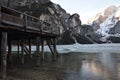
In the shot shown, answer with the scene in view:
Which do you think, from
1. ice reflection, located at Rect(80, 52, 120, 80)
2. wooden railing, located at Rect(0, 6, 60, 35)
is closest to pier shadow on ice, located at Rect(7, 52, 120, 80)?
ice reflection, located at Rect(80, 52, 120, 80)

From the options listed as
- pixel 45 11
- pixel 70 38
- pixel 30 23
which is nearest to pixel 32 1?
pixel 45 11

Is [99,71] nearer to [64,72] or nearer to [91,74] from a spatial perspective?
[91,74]

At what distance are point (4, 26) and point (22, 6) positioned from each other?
4397 inches

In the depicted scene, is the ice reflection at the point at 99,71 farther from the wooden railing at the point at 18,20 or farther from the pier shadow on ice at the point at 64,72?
the wooden railing at the point at 18,20

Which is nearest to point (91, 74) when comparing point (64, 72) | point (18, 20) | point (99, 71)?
point (99, 71)

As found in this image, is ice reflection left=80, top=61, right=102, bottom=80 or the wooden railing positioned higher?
the wooden railing

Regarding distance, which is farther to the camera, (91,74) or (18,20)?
(91,74)

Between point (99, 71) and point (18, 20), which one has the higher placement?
point (18, 20)

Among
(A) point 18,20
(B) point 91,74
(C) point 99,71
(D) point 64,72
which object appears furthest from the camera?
(C) point 99,71

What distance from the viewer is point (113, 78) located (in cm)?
1750

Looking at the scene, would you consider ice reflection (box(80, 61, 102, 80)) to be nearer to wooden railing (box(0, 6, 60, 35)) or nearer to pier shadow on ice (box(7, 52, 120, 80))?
pier shadow on ice (box(7, 52, 120, 80))

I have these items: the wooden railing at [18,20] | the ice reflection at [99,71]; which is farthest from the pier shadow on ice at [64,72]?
the wooden railing at [18,20]

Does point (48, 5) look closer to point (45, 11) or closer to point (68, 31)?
point (45, 11)

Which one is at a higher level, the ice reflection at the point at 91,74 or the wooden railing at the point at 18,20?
the wooden railing at the point at 18,20
